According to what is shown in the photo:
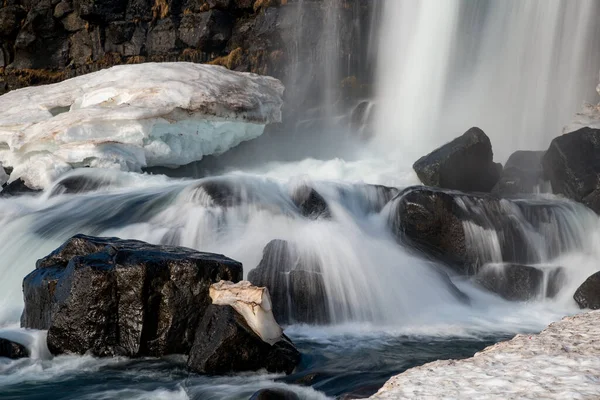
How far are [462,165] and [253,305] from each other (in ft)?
27.6

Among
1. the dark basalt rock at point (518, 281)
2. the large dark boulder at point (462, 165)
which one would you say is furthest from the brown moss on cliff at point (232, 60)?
the dark basalt rock at point (518, 281)

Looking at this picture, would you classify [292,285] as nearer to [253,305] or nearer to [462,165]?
[253,305]

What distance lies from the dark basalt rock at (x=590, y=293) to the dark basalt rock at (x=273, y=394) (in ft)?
18.9

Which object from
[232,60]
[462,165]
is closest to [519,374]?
[462,165]

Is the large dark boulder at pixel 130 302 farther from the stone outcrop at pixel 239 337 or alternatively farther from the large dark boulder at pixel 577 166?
the large dark boulder at pixel 577 166

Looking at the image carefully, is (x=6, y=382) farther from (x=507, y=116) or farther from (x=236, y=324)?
(x=507, y=116)

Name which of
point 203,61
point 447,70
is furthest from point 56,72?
point 447,70

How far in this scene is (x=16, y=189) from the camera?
13.9 meters

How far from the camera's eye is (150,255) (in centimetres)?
662

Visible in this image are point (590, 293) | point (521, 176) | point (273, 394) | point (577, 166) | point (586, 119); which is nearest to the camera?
point (273, 394)

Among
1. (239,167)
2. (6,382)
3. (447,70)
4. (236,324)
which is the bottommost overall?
(6,382)

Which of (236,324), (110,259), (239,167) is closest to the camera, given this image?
(236,324)

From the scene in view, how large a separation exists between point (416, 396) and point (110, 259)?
4.45 m

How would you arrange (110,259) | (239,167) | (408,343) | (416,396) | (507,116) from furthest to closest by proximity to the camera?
(507,116) → (239,167) → (408,343) → (110,259) → (416,396)
